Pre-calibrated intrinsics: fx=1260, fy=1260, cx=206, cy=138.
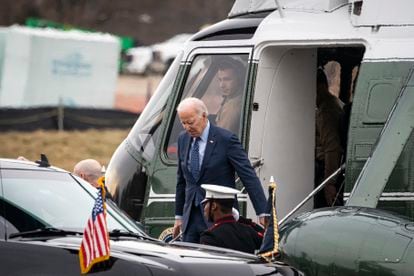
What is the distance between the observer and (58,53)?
30672 millimetres

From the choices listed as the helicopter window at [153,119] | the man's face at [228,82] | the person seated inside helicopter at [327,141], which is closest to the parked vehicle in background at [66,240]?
the man's face at [228,82]

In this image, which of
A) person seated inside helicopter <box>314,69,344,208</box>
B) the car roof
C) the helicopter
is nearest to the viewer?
the car roof

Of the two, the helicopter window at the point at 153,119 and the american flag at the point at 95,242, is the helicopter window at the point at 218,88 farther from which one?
the american flag at the point at 95,242

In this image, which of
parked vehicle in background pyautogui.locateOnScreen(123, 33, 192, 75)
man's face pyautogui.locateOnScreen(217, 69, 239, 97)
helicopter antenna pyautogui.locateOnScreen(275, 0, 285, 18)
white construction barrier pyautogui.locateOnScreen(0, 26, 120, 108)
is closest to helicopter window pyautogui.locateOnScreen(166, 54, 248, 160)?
man's face pyautogui.locateOnScreen(217, 69, 239, 97)

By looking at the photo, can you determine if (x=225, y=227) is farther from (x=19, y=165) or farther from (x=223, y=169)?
(x=19, y=165)

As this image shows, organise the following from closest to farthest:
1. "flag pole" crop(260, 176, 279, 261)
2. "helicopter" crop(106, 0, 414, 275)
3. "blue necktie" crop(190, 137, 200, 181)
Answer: "flag pole" crop(260, 176, 279, 261), "helicopter" crop(106, 0, 414, 275), "blue necktie" crop(190, 137, 200, 181)

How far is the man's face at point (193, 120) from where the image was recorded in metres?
9.69

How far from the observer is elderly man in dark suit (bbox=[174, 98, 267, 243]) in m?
9.71

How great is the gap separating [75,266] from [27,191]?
1028 millimetres

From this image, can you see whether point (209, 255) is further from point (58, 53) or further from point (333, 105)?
point (58, 53)

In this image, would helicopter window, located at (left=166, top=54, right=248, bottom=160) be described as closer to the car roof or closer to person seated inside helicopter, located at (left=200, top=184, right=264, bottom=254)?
person seated inside helicopter, located at (left=200, top=184, right=264, bottom=254)

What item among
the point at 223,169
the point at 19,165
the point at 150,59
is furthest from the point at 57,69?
the point at 19,165

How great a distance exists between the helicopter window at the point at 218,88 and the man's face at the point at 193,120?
103cm

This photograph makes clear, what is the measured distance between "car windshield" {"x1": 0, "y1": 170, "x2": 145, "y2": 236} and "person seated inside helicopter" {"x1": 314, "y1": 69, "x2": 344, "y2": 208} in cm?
321
